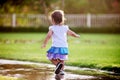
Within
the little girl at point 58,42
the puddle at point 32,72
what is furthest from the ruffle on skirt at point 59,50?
the puddle at point 32,72

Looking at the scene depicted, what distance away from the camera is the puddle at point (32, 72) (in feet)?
11.1

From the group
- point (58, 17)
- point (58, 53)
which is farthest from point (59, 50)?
point (58, 17)

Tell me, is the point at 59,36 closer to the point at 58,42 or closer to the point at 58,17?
the point at 58,42

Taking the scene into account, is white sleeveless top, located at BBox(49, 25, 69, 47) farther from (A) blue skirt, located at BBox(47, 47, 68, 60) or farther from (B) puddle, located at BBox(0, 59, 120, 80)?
(B) puddle, located at BBox(0, 59, 120, 80)

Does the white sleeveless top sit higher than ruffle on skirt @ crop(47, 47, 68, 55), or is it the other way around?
the white sleeveless top

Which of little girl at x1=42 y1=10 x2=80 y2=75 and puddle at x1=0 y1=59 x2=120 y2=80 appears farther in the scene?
little girl at x1=42 y1=10 x2=80 y2=75

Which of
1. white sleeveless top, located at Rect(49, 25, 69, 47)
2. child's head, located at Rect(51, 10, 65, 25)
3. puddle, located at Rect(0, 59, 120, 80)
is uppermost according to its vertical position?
child's head, located at Rect(51, 10, 65, 25)

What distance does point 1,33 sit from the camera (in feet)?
25.9

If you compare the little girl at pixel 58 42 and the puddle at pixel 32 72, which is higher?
the little girl at pixel 58 42

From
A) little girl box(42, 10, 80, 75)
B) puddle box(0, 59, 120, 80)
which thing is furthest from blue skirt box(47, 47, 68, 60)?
puddle box(0, 59, 120, 80)

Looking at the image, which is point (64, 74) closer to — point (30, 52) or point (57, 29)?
point (57, 29)

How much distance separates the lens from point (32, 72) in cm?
361

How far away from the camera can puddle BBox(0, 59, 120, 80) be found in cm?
338

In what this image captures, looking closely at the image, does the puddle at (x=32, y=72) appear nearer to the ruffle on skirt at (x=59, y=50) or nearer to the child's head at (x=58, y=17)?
the ruffle on skirt at (x=59, y=50)
